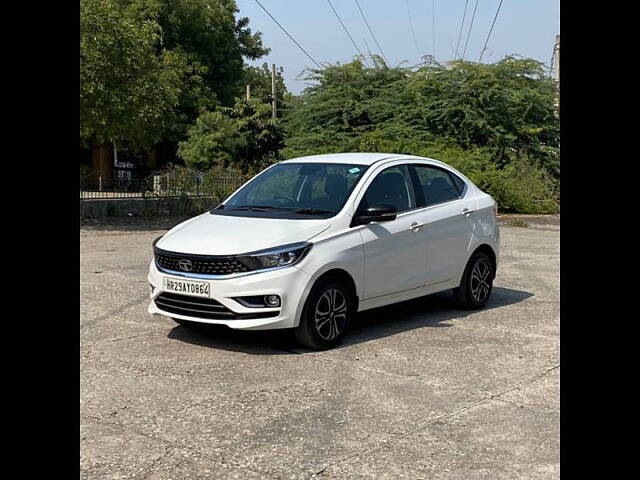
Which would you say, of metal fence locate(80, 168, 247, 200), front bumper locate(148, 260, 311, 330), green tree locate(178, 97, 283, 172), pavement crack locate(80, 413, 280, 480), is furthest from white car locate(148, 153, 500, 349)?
green tree locate(178, 97, 283, 172)

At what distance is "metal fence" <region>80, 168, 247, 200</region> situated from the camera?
2039 cm

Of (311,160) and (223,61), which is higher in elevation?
(223,61)

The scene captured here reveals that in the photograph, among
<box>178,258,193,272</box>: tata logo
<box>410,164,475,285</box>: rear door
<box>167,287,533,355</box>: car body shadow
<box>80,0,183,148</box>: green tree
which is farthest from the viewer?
<box>80,0,183,148</box>: green tree

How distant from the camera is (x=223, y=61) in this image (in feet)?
143

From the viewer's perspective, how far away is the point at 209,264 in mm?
6496

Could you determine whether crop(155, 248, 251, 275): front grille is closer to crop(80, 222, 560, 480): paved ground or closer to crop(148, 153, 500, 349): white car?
crop(148, 153, 500, 349): white car

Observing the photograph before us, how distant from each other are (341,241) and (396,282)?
3.01ft

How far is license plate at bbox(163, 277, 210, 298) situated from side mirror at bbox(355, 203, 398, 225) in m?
1.56

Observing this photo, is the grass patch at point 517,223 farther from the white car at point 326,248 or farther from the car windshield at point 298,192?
the car windshield at point 298,192

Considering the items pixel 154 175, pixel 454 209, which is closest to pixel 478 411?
pixel 454 209

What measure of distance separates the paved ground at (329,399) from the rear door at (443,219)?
572 millimetres

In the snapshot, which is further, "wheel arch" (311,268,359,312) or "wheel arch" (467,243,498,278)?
"wheel arch" (467,243,498,278)

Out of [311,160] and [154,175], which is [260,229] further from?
[154,175]

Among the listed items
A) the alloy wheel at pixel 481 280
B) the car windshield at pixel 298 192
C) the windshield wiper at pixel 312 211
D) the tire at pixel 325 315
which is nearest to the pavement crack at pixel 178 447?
the tire at pixel 325 315
